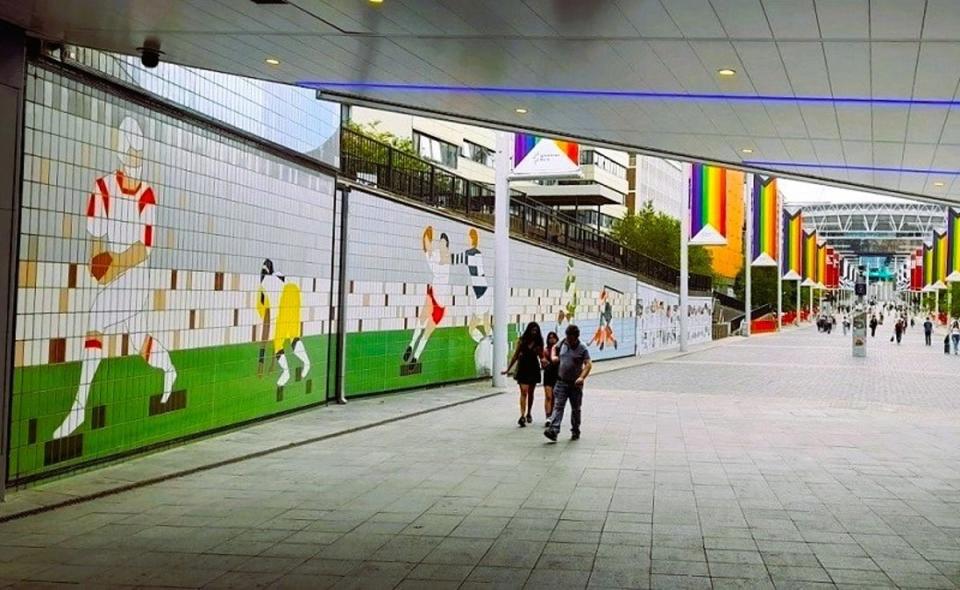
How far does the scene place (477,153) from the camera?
5412 centimetres

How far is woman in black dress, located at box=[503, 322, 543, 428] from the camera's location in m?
14.3

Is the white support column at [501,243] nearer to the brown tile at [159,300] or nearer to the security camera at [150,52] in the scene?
the brown tile at [159,300]

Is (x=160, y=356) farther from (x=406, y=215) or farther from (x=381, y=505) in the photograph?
(x=406, y=215)

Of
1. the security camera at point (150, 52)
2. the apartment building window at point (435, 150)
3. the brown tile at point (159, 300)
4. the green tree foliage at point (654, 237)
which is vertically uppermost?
the apartment building window at point (435, 150)

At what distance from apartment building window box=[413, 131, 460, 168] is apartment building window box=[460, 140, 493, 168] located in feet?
5.36

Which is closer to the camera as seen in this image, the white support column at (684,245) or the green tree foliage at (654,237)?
the white support column at (684,245)

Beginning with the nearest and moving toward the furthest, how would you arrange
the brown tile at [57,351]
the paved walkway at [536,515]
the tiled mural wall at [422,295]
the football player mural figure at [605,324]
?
the paved walkway at [536,515], the brown tile at [57,351], the tiled mural wall at [422,295], the football player mural figure at [605,324]

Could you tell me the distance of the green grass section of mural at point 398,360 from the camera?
1675cm

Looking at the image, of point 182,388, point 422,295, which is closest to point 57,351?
point 182,388

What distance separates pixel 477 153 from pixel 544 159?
3631 cm

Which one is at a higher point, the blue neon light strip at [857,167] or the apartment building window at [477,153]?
the apartment building window at [477,153]

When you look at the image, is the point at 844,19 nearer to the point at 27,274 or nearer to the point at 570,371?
the point at 570,371

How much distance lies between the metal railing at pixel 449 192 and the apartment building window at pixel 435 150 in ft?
48.3

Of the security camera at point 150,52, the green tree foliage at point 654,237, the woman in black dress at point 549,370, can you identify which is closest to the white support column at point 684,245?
the green tree foliage at point 654,237
